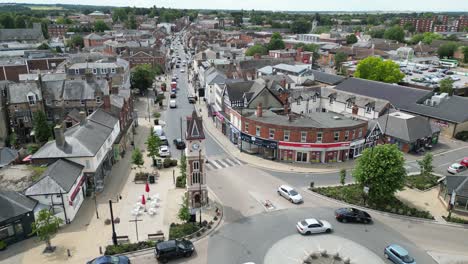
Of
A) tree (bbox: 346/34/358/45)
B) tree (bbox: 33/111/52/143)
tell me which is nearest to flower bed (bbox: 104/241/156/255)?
tree (bbox: 33/111/52/143)

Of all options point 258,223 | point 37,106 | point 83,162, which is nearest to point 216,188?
point 258,223

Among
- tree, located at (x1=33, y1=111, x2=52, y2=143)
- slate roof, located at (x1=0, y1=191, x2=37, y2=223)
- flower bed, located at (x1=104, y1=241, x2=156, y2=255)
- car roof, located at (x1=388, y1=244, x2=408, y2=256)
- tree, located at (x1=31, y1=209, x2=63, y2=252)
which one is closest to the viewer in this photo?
→ car roof, located at (x1=388, y1=244, x2=408, y2=256)

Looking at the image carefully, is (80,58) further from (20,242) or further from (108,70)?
(20,242)

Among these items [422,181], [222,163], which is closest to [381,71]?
[422,181]

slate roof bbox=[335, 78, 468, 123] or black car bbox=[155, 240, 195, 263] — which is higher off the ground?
slate roof bbox=[335, 78, 468, 123]

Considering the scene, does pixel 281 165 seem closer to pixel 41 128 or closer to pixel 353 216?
pixel 353 216

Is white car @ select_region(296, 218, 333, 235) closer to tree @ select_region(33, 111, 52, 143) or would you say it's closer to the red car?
the red car

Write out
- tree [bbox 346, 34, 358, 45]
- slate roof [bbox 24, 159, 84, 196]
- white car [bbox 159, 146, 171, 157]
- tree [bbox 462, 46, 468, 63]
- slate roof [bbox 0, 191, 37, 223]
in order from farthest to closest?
tree [bbox 346, 34, 358, 45] → tree [bbox 462, 46, 468, 63] → white car [bbox 159, 146, 171, 157] → slate roof [bbox 24, 159, 84, 196] → slate roof [bbox 0, 191, 37, 223]
